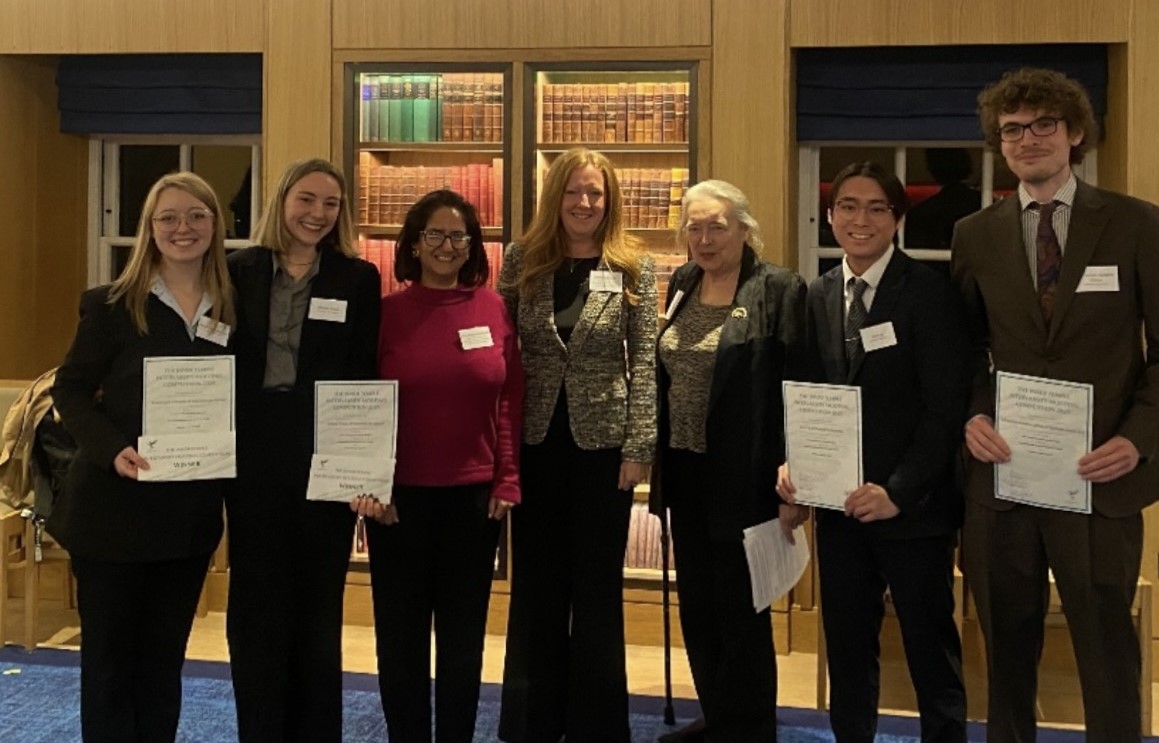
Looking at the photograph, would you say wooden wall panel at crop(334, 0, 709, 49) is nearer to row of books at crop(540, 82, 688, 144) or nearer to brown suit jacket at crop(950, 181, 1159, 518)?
row of books at crop(540, 82, 688, 144)

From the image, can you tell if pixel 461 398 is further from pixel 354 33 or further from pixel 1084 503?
pixel 354 33

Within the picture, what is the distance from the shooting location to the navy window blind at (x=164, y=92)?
5.23m

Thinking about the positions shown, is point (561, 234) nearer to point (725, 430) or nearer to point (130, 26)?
point (725, 430)

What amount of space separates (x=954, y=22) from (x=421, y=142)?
2212 millimetres

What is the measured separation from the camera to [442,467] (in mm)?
3031

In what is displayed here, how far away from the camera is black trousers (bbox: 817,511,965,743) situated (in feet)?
9.52

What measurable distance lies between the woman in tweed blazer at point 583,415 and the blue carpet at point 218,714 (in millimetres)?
542

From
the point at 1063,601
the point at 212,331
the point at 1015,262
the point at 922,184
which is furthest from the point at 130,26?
the point at 1063,601

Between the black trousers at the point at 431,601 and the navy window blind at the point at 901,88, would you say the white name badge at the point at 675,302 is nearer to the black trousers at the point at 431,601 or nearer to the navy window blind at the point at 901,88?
the black trousers at the point at 431,601

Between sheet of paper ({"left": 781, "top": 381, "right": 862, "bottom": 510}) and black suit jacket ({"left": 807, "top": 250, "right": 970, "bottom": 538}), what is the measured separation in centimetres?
3

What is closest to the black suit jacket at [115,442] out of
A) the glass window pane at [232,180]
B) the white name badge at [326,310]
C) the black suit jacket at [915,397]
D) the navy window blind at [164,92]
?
the white name badge at [326,310]

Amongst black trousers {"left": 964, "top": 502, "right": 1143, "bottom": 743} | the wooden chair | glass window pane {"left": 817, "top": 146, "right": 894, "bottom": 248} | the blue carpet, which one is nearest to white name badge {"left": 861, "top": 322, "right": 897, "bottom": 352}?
black trousers {"left": 964, "top": 502, "right": 1143, "bottom": 743}

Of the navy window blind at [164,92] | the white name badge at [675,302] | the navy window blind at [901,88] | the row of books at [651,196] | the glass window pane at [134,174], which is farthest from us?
the glass window pane at [134,174]

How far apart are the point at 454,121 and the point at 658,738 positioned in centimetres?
267
